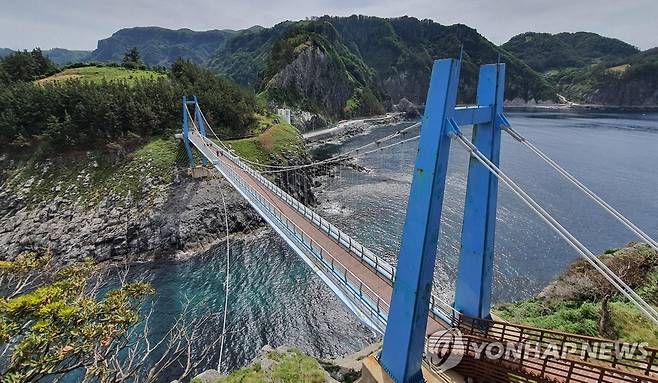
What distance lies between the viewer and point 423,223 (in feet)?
30.1

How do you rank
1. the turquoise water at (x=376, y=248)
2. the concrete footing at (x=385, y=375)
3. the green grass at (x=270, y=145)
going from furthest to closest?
the green grass at (x=270, y=145) < the turquoise water at (x=376, y=248) < the concrete footing at (x=385, y=375)

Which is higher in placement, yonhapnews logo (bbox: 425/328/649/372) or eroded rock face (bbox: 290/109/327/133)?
eroded rock face (bbox: 290/109/327/133)

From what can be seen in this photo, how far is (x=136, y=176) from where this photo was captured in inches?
1598

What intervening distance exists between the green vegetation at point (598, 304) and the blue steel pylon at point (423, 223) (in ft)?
34.6

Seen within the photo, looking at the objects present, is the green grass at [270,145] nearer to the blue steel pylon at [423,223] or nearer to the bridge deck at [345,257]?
the bridge deck at [345,257]

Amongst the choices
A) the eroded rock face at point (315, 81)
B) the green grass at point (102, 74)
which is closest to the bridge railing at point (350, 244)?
the green grass at point (102, 74)

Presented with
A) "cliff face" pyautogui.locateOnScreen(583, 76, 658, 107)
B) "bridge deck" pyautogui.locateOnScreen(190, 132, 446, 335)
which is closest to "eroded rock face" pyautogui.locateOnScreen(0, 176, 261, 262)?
"bridge deck" pyautogui.locateOnScreen(190, 132, 446, 335)

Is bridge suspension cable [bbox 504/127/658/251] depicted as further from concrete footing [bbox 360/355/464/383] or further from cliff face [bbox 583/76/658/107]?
cliff face [bbox 583/76/658/107]

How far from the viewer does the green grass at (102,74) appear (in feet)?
192

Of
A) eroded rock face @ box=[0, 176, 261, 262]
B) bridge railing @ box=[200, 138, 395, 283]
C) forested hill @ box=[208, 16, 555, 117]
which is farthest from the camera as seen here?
forested hill @ box=[208, 16, 555, 117]

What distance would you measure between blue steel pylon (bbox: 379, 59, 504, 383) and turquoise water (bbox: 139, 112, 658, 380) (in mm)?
13136

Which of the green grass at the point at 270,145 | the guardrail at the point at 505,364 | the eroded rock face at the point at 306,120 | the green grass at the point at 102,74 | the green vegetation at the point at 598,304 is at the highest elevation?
the green grass at the point at 102,74

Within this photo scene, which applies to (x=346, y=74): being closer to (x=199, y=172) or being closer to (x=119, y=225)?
(x=199, y=172)

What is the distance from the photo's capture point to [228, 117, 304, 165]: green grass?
49.6 metres
